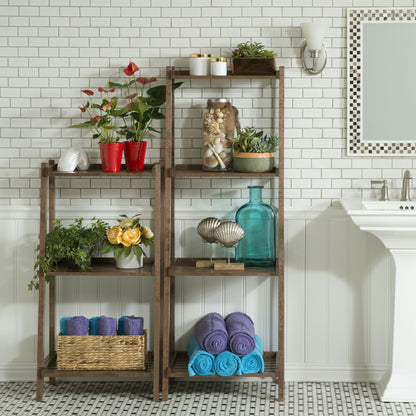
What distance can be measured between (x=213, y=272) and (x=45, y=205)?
3.02 feet

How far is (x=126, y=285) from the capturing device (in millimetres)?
3920

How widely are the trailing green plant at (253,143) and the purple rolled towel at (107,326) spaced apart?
3.59 ft

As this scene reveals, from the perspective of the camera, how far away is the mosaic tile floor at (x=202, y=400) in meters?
3.52

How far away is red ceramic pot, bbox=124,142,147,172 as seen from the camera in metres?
3.57

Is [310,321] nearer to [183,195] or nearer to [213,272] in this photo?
[213,272]

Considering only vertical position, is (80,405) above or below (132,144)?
below

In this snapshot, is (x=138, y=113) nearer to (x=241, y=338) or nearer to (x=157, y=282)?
(x=157, y=282)

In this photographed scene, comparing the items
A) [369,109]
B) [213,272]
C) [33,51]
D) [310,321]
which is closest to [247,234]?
[213,272]

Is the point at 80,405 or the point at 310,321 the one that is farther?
the point at 310,321

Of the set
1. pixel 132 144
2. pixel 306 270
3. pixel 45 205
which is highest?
pixel 132 144

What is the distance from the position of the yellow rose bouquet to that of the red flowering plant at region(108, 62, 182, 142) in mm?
450

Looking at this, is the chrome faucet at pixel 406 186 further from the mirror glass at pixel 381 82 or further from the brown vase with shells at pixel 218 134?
the brown vase with shells at pixel 218 134

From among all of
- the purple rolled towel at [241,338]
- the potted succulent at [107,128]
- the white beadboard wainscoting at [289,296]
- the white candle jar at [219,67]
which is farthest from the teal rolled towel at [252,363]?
the white candle jar at [219,67]

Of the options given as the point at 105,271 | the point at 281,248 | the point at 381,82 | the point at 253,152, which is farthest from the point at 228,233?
the point at 381,82
